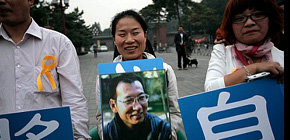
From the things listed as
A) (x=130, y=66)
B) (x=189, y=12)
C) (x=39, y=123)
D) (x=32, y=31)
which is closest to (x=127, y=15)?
(x=130, y=66)

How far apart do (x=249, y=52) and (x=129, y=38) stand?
71 centimetres

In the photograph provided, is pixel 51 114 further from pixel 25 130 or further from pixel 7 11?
pixel 7 11

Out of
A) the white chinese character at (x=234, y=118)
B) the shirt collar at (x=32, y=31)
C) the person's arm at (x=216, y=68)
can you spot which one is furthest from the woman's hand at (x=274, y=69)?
the shirt collar at (x=32, y=31)

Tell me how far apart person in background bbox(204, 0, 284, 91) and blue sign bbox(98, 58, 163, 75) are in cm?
30

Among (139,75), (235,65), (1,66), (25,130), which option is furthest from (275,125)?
(1,66)

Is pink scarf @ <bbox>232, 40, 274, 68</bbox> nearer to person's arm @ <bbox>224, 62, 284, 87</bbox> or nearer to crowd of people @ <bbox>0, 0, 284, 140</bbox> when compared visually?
crowd of people @ <bbox>0, 0, 284, 140</bbox>

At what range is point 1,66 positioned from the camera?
1.40 metres

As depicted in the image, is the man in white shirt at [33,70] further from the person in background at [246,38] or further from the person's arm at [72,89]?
the person in background at [246,38]

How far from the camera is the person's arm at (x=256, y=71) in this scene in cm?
94

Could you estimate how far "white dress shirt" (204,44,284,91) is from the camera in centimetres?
128

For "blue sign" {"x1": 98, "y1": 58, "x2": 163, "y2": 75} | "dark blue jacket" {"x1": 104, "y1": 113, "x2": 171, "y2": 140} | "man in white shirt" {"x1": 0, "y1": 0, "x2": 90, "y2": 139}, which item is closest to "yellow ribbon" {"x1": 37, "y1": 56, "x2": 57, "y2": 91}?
"man in white shirt" {"x1": 0, "y1": 0, "x2": 90, "y2": 139}

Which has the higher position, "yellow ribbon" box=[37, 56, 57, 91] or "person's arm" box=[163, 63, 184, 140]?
"yellow ribbon" box=[37, 56, 57, 91]

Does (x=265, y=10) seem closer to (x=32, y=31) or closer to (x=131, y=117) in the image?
(x=131, y=117)

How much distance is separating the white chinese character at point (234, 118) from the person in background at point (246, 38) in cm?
17
